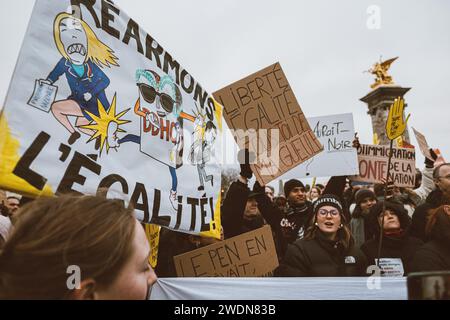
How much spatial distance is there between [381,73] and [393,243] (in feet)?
107

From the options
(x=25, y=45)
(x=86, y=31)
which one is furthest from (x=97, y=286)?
(x=86, y=31)

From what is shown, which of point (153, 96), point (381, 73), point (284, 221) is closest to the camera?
point (153, 96)

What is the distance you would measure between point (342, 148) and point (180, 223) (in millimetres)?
2779

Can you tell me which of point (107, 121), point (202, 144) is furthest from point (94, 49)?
point (202, 144)

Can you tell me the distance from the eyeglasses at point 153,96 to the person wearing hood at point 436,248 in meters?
2.04

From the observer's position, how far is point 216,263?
3010 mm

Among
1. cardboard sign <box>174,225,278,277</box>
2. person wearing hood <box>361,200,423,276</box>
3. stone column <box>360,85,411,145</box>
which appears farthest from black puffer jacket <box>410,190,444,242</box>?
stone column <box>360,85,411,145</box>

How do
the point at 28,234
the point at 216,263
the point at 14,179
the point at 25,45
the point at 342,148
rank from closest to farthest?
the point at 28,234 < the point at 14,179 < the point at 25,45 < the point at 216,263 < the point at 342,148

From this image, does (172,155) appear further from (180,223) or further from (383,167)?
(383,167)

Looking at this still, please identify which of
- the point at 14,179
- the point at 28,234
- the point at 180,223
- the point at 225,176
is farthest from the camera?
the point at 225,176

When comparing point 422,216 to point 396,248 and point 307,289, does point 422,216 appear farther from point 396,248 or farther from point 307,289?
point 307,289

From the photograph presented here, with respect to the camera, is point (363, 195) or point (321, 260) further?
point (363, 195)

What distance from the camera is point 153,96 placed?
273cm

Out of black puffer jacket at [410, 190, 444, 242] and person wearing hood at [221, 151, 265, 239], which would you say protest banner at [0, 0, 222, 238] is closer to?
person wearing hood at [221, 151, 265, 239]
